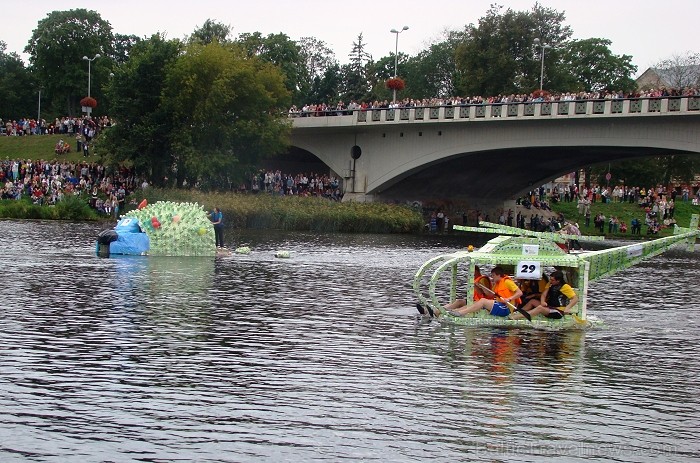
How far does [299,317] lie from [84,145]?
2647 inches

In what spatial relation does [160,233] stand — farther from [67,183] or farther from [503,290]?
[67,183]

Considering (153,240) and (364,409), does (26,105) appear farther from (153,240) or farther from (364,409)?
(364,409)

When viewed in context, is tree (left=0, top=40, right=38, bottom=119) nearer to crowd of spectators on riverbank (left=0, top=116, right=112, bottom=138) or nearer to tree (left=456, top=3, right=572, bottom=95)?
crowd of spectators on riverbank (left=0, top=116, right=112, bottom=138)

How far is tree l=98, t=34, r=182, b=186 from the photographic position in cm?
7994

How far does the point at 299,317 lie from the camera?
25.2m

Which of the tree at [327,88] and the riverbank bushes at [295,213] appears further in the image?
the tree at [327,88]

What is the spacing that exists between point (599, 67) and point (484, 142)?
4867cm

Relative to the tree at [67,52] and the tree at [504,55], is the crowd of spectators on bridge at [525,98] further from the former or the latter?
the tree at [67,52]

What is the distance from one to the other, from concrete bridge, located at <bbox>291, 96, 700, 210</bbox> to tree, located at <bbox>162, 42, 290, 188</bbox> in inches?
314

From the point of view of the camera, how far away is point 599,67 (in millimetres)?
122625

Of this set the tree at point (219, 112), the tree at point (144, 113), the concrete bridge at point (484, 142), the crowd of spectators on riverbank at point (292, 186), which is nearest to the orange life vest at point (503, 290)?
the concrete bridge at point (484, 142)

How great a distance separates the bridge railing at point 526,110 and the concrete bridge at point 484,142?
0.24 feet

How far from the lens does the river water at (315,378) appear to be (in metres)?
13.7

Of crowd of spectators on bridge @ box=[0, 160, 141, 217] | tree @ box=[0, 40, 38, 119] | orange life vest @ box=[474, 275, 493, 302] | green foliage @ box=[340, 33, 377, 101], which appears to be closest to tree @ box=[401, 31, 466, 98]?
green foliage @ box=[340, 33, 377, 101]
